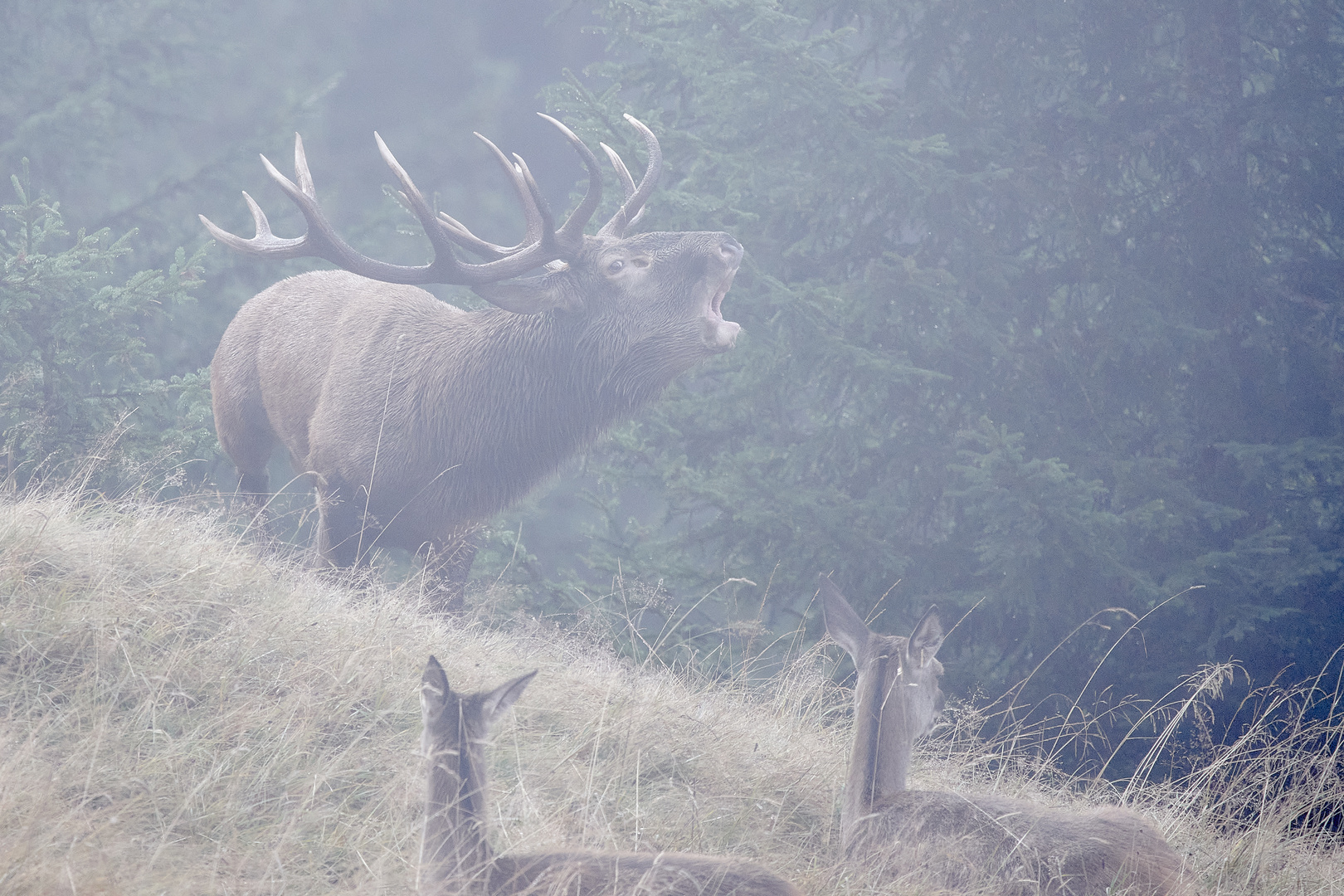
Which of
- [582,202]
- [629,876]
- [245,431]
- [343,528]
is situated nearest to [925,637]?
[629,876]

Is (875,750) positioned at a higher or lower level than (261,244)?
lower

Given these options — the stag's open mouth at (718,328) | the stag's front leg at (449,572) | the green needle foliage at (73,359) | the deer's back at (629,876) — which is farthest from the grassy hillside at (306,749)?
the stag's open mouth at (718,328)

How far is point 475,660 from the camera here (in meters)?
4.23

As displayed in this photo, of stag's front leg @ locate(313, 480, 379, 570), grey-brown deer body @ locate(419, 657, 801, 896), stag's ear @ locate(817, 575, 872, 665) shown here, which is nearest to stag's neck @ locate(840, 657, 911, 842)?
stag's ear @ locate(817, 575, 872, 665)

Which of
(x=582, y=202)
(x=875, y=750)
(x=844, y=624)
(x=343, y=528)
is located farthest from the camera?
(x=343, y=528)

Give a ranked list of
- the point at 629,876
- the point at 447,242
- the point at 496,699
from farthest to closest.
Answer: the point at 447,242
the point at 496,699
the point at 629,876

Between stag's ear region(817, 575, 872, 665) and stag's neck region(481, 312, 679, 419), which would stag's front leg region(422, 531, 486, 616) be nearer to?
stag's neck region(481, 312, 679, 419)

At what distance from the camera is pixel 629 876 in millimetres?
2256

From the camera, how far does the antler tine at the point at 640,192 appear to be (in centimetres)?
533

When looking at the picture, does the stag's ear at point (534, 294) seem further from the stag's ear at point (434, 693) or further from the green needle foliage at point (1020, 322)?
the stag's ear at point (434, 693)

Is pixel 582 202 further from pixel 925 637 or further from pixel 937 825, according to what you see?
pixel 937 825

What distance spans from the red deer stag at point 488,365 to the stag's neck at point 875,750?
7.05 feet

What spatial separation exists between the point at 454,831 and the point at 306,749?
0.94 metres

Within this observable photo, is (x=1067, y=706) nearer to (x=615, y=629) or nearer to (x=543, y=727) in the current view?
(x=615, y=629)
